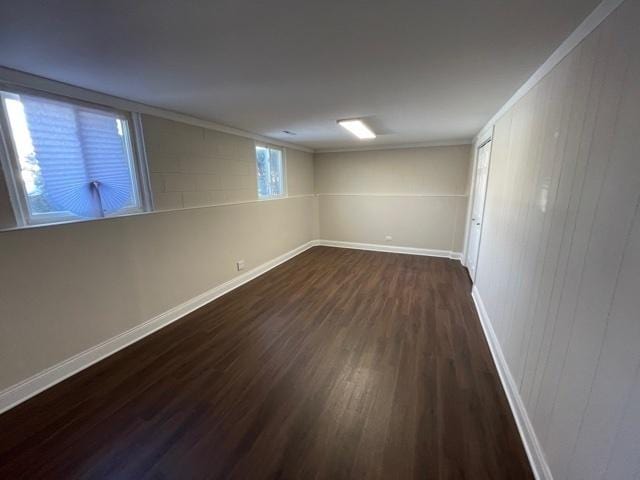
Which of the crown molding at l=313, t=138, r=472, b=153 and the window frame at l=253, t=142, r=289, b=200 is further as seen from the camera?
the crown molding at l=313, t=138, r=472, b=153

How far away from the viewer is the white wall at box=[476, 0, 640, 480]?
895 mm

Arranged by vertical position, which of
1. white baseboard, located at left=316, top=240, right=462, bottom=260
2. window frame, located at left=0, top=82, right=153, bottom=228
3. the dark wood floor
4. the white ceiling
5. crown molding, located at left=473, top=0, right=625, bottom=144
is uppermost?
the white ceiling

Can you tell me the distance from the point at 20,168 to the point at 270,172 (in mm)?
3199

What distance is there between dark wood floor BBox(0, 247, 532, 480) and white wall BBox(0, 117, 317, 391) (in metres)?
0.34

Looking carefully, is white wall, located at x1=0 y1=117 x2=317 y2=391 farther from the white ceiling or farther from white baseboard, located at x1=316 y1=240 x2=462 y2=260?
white baseboard, located at x1=316 y1=240 x2=462 y2=260

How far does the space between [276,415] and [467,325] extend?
7.17ft

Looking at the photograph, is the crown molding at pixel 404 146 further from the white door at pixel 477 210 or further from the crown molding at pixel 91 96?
the crown molding at pixel 91 96

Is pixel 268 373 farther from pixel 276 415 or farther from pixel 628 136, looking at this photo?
pixel 628 136

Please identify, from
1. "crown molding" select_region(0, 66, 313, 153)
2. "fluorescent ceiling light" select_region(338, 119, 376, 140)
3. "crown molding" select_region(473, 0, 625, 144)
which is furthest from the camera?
"fluorescent ceiling light" select_region(338, 119, 376, 140)

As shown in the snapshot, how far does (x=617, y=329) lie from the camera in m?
0.92

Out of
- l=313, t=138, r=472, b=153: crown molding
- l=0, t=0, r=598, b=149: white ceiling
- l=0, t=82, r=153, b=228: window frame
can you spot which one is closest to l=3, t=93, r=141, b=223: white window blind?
l=0, t=82, r=153, b=228: window frame

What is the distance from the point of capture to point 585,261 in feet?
3.73

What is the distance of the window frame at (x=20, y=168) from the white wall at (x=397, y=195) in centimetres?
394

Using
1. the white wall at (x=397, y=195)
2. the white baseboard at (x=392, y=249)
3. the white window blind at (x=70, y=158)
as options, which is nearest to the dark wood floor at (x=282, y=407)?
the white window blind at (x=70, y=158)
